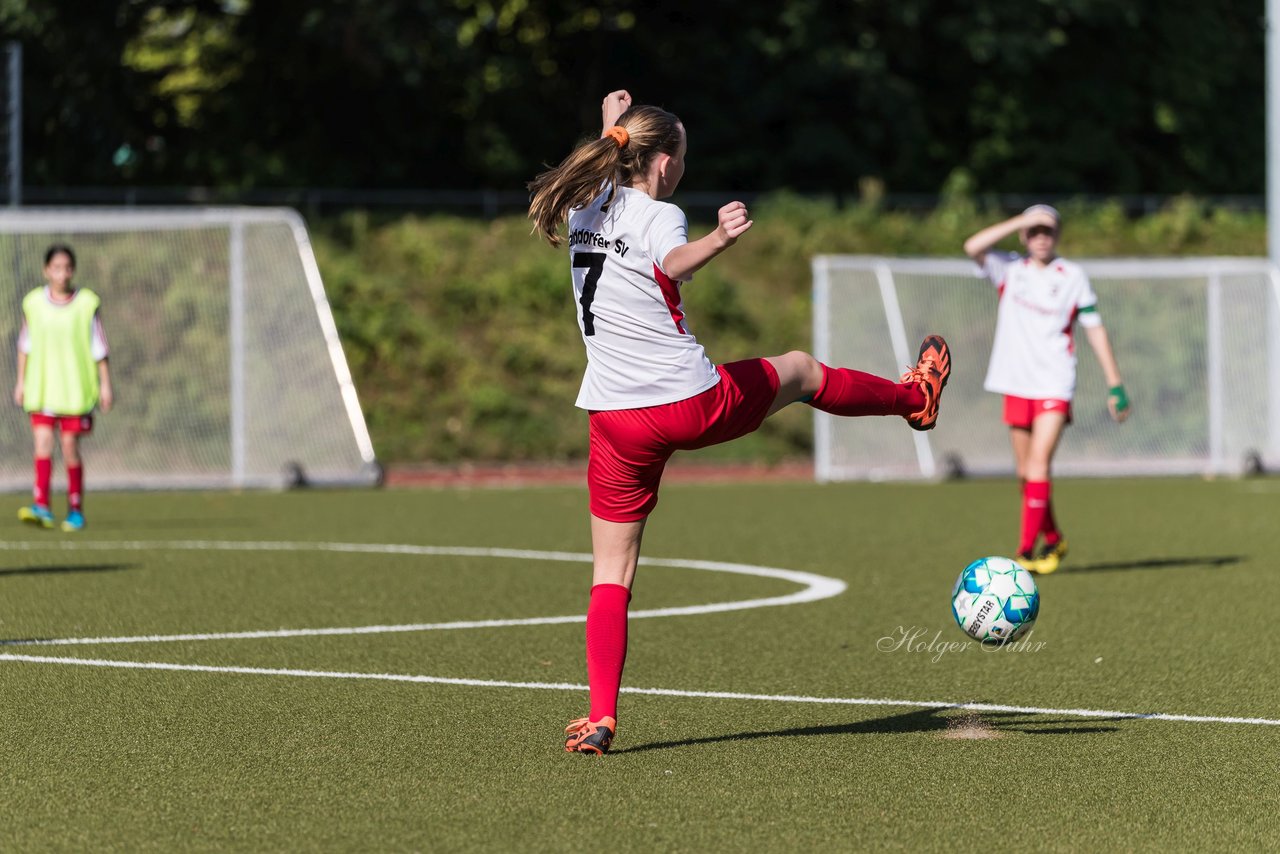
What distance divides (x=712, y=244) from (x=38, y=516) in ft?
29.0

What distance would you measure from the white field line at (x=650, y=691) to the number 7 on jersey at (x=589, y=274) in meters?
1.65

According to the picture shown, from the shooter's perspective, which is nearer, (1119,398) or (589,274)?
(589,274)

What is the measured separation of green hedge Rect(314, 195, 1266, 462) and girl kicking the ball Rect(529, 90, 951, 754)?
1692 cm

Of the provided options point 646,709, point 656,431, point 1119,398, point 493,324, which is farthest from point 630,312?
point 493,324

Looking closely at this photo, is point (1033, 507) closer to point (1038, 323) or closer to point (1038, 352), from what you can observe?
point (1038, 352)

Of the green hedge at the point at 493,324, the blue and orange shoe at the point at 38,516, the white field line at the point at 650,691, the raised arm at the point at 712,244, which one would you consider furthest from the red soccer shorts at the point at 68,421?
the green hedge at the point at 493,324

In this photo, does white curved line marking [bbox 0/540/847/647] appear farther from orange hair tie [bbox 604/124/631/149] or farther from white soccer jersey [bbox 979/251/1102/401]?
orange hair tie [bbox 604/124/631/149]

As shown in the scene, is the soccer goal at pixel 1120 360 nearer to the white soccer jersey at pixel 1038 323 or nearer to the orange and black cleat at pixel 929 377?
the white soccer jersey at pixel 1038 323

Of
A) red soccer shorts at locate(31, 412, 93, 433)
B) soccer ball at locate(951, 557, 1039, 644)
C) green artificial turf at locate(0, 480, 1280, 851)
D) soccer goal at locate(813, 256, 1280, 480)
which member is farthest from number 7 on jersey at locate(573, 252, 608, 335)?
soccer goal at locate(813, 256, 1280, 480)

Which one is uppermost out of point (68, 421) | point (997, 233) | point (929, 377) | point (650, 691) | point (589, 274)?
point (997, 233)

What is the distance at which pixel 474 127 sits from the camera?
1299 inches

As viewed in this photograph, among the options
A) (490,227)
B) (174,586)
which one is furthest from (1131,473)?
(174,586)

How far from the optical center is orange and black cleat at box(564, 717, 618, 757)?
5.65m

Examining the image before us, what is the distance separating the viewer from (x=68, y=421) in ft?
44.3
